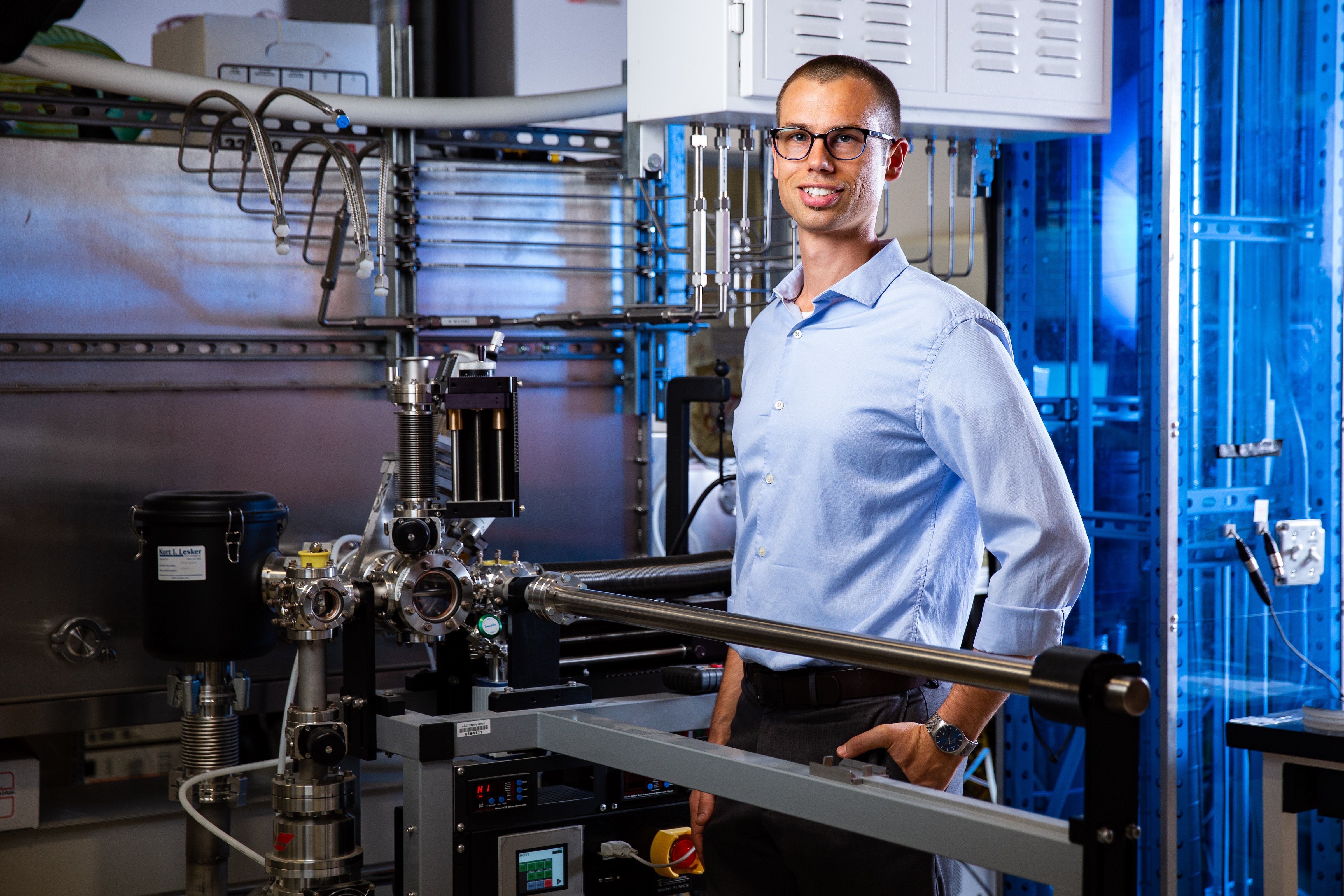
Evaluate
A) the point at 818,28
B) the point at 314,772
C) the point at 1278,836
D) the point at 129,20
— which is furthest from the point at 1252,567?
the point at 129,20

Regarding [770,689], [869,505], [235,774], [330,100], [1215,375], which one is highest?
[330,100]

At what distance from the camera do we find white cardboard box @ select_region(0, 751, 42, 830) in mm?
2668

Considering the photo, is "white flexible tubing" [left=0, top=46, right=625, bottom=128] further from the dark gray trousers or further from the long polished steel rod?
the dark gray trousers

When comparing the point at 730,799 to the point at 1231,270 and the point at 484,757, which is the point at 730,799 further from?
the point at 1231,270

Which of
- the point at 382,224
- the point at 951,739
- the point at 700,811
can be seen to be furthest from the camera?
the point at 382,224

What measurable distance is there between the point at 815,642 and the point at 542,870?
0.69 metres

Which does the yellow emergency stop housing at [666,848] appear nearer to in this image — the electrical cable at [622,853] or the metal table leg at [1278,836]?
the electrical cable at [622,853]

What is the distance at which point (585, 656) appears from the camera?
2.31m

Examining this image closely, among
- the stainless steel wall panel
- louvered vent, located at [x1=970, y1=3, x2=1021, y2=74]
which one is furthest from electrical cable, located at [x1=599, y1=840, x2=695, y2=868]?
louvered vent, located at [x1=970, y1=3, x2=1021, y2=74]

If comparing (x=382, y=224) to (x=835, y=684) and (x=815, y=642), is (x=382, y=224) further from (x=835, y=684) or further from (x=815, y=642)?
(x=815, y=642)

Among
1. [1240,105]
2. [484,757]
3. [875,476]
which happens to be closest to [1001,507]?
[875,476]

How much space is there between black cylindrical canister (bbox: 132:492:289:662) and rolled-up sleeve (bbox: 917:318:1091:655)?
149cm

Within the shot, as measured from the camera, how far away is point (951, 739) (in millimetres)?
1452

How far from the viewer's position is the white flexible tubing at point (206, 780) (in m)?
2.16
